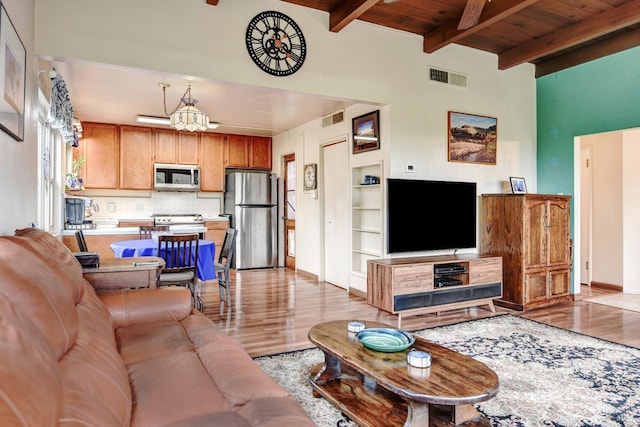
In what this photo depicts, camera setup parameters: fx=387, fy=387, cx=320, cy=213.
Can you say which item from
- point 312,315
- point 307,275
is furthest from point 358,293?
point 307,275

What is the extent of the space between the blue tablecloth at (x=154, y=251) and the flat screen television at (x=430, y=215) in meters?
2.02

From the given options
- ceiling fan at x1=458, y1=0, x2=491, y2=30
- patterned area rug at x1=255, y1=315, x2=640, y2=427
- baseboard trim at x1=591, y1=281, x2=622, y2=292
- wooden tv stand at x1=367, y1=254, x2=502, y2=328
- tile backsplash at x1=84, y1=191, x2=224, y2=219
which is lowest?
patterned area rug at x1=255, y1=315, x2=640, y2=427

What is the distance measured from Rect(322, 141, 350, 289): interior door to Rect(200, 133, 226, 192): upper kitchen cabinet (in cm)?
248

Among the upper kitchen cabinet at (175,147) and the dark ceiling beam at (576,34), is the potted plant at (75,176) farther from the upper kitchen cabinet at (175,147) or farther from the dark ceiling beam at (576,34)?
the dark ceiling beam at (576,34)

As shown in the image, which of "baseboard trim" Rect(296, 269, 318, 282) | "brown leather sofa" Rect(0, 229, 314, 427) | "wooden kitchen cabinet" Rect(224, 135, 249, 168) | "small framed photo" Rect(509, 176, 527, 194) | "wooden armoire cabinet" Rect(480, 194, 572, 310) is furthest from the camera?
"wooden kitchen cabinet" Rect(224, 135, 249, 168)

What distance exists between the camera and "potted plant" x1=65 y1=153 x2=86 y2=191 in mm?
5691

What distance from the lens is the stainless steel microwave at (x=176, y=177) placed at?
280 inches

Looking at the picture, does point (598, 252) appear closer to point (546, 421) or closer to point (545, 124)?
point (545, 124)

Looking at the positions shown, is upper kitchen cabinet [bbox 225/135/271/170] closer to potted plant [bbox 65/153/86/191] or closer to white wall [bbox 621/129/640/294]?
potted plant [bbox 65/153/86/191]

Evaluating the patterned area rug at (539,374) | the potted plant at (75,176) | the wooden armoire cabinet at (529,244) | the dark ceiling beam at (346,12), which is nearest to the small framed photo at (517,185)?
the wooden armoire cabinet at (529,244)

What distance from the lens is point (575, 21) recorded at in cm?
432

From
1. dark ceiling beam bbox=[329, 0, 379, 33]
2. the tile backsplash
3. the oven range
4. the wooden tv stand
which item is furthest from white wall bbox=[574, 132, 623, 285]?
the tile backsplash

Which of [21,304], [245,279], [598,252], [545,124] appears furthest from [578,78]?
[21,304]

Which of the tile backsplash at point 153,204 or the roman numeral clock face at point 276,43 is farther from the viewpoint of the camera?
the tile backsplash at point 153,204
